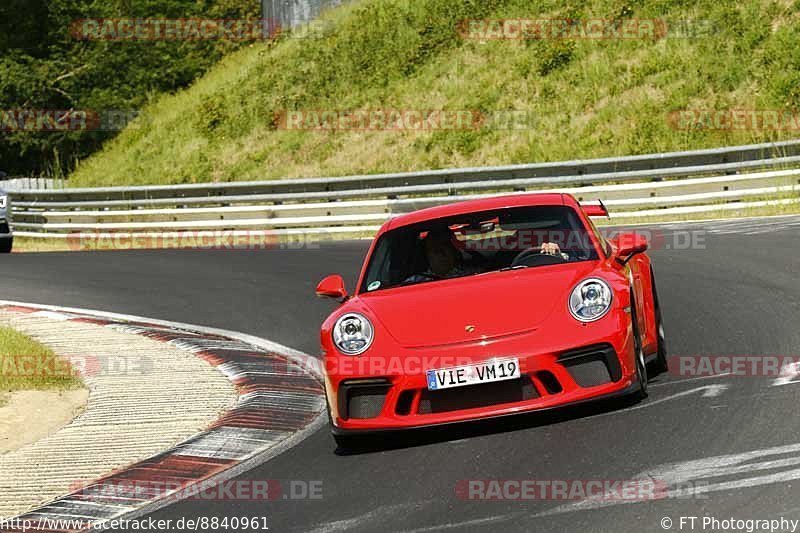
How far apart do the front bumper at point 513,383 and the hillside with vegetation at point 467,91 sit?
1785 cm

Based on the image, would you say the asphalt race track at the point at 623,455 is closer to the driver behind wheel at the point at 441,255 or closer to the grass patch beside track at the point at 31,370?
the driver behind wheel at the point at 441,255

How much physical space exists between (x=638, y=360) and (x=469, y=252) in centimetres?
166

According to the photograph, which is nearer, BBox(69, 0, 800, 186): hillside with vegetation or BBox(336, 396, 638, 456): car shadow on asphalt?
BBox(336, 396, 638, 456): car shadow on asphalt

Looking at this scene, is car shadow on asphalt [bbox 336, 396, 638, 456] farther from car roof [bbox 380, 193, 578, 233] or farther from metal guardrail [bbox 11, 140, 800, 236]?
metal guardrail [bbox 11, 140, 800, 236]

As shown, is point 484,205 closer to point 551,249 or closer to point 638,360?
point 551,249

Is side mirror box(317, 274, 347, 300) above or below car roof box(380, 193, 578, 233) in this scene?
below

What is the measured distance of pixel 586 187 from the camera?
2066cm

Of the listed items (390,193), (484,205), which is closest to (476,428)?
(484,205)

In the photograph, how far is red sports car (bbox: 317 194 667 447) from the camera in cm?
665

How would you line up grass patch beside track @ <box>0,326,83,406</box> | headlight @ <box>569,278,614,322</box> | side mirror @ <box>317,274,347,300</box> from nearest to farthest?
1. headlight @ <box>569,278,614,322</box>
2. side mirror @ <box>317,274,347,300</box>
3. grass patch beside track @ <box>0,326,83,406</box>

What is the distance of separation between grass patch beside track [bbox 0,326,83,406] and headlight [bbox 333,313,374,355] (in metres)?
3.39

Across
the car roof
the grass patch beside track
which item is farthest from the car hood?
the grass patch beside track

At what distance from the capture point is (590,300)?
22.8 feet

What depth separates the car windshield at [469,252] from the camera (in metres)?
7.90
